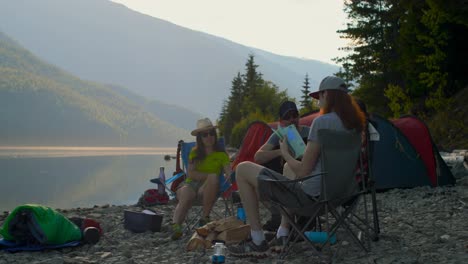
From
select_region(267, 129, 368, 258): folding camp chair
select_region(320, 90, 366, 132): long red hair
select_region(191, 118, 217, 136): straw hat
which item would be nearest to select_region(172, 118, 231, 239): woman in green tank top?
select_region(191, 118, 217, 136): straw hat

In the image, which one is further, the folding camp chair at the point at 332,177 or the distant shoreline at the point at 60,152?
the distant shoreline at the point at 60,152

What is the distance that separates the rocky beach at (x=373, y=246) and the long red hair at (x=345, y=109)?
43.8 inches

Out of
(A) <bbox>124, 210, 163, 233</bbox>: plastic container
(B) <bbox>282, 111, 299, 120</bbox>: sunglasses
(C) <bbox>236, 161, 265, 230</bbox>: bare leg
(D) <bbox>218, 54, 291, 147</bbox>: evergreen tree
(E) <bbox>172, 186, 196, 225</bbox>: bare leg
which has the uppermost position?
(D) <bbox>218, 54, 291, 147</bbox>: evergreen tree

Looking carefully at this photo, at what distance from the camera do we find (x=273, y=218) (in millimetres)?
6059

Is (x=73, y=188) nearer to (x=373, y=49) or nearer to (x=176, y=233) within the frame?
(x=373, y=49)

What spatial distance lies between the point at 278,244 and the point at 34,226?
2.67 metres

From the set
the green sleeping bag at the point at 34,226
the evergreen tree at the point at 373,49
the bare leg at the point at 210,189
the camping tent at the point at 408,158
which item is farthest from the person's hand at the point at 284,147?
the evergreen tree at the point at 373,49

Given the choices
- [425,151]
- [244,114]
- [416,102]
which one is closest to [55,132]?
[244,114]

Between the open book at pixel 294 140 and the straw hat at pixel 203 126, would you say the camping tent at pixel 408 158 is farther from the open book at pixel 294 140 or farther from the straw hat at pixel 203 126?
the open book at pixel 294 140

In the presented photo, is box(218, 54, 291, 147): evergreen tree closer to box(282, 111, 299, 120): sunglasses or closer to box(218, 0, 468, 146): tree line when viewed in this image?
box(218, 0, 468, 146): tree line

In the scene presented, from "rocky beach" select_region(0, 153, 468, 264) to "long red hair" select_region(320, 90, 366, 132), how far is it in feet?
3.65

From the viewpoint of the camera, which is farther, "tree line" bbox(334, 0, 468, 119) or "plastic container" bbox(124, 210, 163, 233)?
"tree line" bbox(334, 0, 468, 119)

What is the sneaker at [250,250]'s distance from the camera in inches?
190

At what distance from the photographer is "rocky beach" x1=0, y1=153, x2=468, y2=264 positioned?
15.7 ft
